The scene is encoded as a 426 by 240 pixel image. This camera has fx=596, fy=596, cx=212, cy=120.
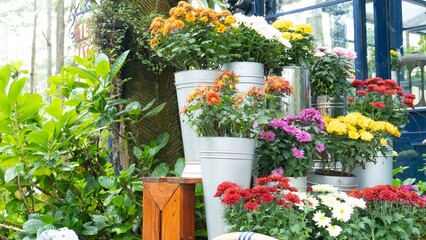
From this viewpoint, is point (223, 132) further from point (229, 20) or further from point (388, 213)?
point (388, 213)

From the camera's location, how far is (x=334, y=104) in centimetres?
299

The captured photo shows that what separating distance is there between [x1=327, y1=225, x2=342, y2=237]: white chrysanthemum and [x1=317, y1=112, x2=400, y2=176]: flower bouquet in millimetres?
468

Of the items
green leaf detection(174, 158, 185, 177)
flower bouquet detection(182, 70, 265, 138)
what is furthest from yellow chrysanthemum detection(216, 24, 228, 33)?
green leaf detection(174, 158, 185, 177)

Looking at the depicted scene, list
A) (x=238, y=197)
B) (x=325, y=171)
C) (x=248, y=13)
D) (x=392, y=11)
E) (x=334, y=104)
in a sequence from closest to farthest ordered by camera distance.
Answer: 1. (x=238, y=197)
2. (x=325, y=171)
3. (x=334, y=104)
4. (x=392, y=11)
5. (x=248, y=13)

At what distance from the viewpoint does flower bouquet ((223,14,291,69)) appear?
2.63 metres

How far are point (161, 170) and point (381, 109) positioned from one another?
1.09 meters

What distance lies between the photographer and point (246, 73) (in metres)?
2.62

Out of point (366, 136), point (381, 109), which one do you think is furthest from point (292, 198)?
point (381, 109)

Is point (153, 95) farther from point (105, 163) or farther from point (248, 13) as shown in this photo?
point (248, 13)

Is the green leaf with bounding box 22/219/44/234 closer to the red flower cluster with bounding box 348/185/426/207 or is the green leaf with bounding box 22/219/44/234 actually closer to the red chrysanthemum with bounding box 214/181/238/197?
the red chrysanthemum with bounding box 214/181/238/197

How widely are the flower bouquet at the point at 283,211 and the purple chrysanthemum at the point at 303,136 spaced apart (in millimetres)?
224

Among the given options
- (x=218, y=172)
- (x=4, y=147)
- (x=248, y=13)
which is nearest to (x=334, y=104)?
(x=218, y=172)

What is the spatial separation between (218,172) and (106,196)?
0.90m

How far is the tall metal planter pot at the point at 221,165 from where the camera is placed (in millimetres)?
2342
